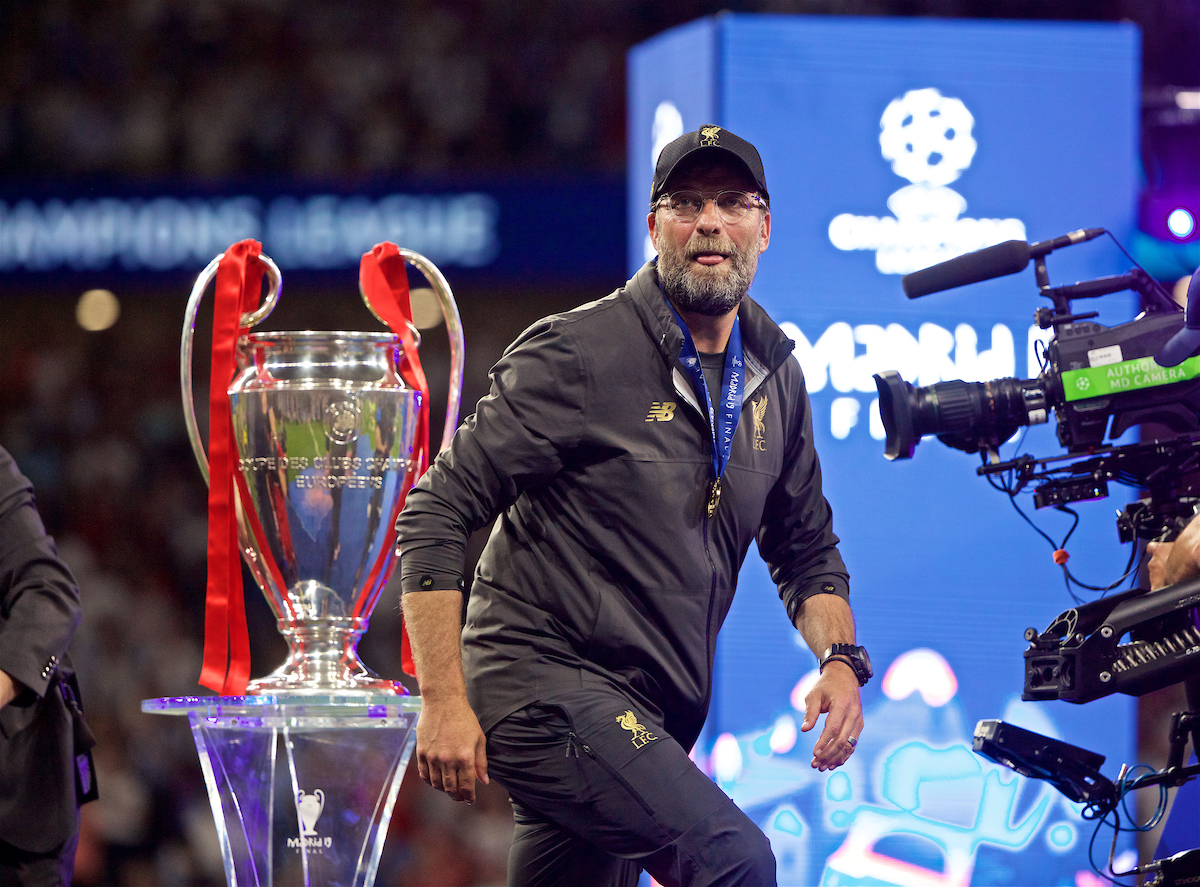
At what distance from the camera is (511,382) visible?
216cm

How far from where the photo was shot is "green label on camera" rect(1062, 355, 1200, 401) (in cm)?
245

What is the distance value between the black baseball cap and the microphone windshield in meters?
0.45

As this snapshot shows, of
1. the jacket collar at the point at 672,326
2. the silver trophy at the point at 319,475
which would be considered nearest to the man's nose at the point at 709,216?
the jacket collar at the point at 672,326

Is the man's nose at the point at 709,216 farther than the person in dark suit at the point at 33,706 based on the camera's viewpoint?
No

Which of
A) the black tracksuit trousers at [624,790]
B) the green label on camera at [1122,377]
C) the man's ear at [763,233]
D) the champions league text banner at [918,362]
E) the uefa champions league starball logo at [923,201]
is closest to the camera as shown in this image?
the black tracksuit trousers at [624,790]

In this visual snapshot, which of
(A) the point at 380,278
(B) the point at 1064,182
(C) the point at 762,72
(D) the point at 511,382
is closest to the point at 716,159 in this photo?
(D) the point at 511,382

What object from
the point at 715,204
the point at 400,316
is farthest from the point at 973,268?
the point at 400,316

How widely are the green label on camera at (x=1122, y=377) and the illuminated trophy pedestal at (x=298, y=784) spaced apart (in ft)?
4.10

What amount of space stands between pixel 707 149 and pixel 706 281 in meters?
0.21

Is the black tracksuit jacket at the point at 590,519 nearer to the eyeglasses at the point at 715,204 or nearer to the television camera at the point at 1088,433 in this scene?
the eyeglasses at the point at 715,204

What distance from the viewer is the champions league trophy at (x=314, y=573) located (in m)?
2.42

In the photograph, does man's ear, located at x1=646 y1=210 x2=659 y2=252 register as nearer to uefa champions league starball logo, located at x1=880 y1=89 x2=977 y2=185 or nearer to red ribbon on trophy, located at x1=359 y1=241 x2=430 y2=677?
red ribbon on trophy, located at x1=359 y1=241 x2=430 y2=677

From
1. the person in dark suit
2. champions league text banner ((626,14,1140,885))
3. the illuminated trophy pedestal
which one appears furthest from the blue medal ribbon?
champions league text banner ((626,14,1140,885))

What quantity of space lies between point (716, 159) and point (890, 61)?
209 centimetres
